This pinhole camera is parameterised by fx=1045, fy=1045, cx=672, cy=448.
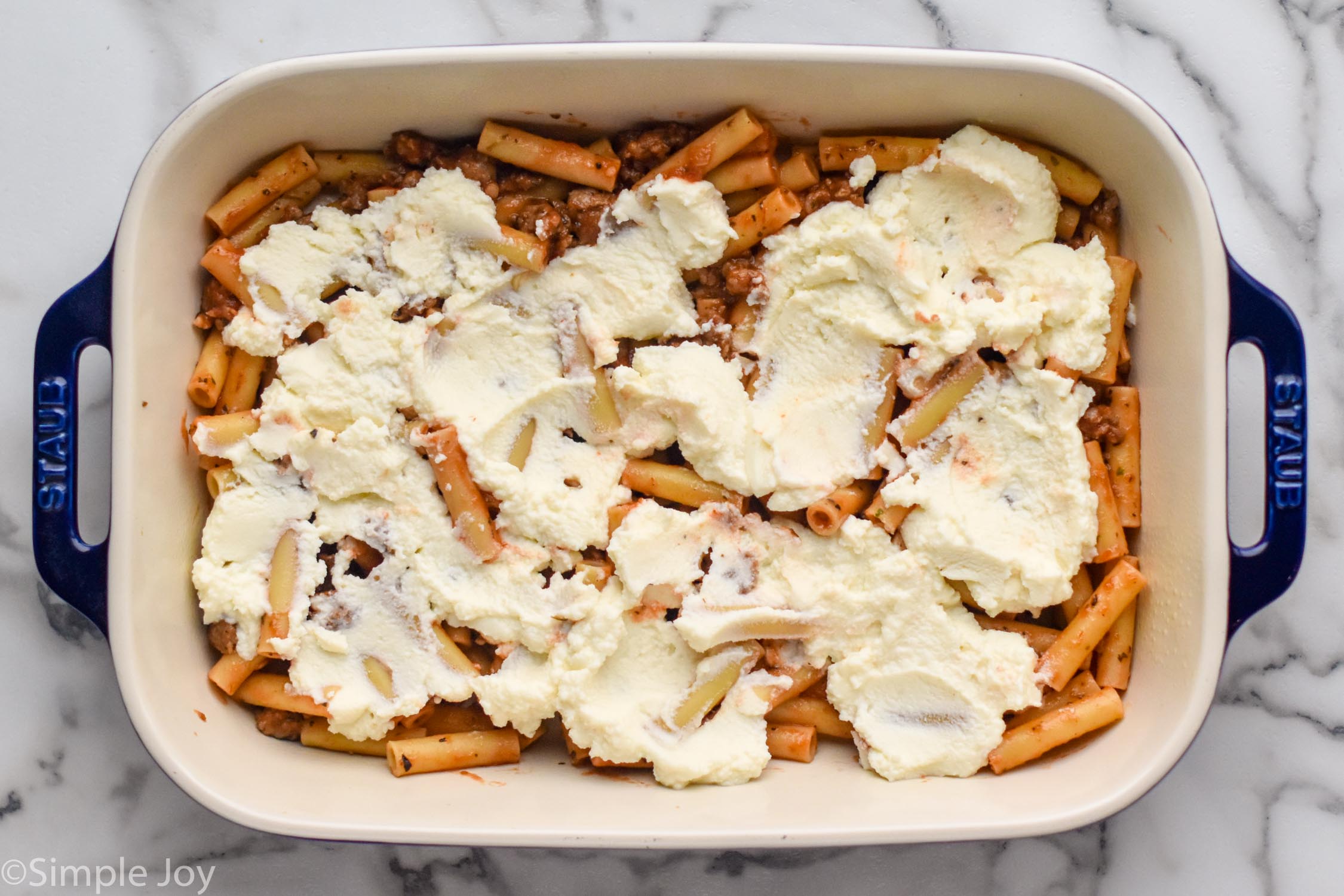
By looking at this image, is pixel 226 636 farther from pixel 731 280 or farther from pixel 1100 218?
pixel 1100 218

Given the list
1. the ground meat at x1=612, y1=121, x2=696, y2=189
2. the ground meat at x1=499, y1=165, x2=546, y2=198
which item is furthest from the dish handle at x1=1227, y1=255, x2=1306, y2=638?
the ground meat at x1=499, y1=165, x2=546, y2=198

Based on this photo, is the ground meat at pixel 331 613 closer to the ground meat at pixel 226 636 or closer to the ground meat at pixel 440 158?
the ground meat at pixel 226 636

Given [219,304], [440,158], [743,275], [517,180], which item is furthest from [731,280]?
[219,304]

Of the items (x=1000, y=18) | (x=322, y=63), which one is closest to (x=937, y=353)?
(x=1000, y=18)

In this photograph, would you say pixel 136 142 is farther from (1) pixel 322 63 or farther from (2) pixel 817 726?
(2) pixel 817 726

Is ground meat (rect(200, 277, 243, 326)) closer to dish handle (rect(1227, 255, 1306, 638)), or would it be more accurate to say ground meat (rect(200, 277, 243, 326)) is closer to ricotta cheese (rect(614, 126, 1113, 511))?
ricotta cheese (rect(614, 126, 1113, 511))

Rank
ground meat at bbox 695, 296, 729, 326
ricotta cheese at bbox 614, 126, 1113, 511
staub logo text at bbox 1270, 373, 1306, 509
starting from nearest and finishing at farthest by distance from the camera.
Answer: staub logo text at bbox 1270, 373, 1306, 509 < ricotta cheese at bbox 614, 126, 1113, 511 < ground meat at bbox 695, 296, 729, 326
